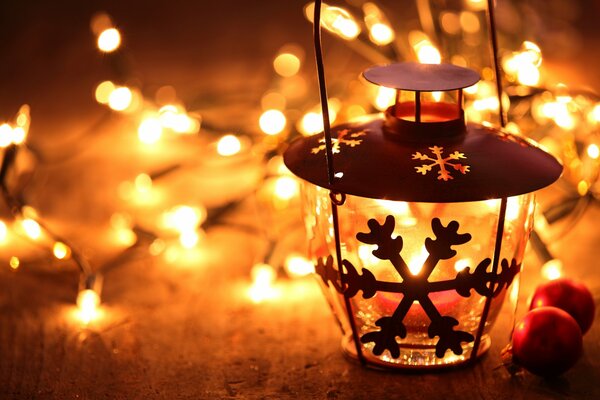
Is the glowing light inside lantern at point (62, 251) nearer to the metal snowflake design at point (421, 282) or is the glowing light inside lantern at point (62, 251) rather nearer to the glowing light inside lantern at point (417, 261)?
the metal snowflake design at point (421, 282)

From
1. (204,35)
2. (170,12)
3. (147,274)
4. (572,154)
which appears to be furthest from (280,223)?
(170,12)

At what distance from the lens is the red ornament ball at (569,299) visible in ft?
3.86

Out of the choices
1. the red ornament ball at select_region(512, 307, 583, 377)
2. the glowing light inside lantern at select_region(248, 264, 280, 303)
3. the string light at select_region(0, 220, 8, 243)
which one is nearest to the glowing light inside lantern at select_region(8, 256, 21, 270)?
the string light at select_region(0, 220, 8, 243)

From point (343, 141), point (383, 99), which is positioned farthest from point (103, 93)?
point (343, 141)

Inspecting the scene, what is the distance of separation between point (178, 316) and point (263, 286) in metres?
0.15

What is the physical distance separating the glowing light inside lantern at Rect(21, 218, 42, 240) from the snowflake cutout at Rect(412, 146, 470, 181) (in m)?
0.67

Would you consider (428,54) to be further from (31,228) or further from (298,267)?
(31,228)

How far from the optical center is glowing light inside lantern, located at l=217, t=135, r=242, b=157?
5.22 feet

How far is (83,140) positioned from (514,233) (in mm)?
1181

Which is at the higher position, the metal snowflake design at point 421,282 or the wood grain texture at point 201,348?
the metal snowflake design at point 421,282

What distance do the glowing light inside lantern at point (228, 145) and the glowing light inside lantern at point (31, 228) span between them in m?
0.34

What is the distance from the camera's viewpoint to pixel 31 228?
144 centimetres

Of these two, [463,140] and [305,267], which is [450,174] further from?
[305,267]

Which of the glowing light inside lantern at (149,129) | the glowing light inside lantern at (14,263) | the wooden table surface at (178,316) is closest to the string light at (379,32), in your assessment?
the wooden table surface at (178,316)
